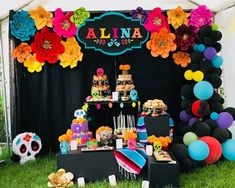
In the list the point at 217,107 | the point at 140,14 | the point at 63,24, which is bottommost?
the point at 217,107

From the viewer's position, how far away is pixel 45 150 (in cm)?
505

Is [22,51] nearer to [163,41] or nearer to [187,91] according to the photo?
[163,41]

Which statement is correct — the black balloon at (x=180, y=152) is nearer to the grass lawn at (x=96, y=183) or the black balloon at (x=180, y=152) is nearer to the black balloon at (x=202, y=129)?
the grass lawn at (x=96, y=183)

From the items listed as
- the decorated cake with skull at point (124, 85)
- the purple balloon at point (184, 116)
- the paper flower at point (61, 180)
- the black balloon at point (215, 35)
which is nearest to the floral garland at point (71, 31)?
the black balloon at point (215, 35)

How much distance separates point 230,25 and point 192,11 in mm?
496

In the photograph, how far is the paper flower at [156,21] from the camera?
15.2 ft

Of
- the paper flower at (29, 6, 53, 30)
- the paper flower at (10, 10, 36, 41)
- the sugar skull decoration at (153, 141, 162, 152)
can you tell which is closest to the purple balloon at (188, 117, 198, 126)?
the sugar skull decoration at (153, 141, 162, 152)

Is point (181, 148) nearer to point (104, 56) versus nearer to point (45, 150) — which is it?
point (104, 56)

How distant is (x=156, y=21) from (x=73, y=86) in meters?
1.35

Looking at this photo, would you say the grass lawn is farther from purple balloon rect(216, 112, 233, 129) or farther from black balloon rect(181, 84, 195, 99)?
black balloon rect(181, 84, 195, 99)

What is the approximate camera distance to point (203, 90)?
4.30 metres

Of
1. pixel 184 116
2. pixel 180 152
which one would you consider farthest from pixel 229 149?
pixel 184 116

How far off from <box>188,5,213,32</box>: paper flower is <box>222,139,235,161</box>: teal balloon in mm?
1454

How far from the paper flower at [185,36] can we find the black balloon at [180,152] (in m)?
1.35
